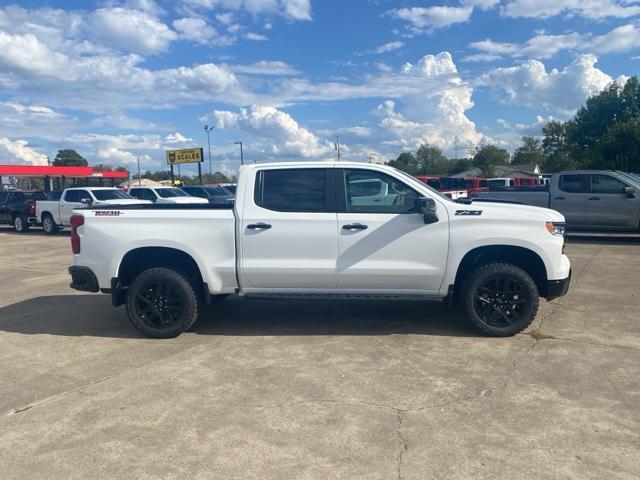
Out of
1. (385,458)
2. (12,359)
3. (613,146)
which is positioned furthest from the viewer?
(613,146)

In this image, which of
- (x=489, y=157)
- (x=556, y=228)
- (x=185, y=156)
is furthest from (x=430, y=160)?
(x=556, y=228)

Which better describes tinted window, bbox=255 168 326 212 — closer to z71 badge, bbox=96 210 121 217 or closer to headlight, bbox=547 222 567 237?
z71 badge, bbox=96 210 121 217

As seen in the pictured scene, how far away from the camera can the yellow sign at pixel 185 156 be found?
51094 mm

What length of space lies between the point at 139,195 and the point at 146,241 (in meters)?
16.1

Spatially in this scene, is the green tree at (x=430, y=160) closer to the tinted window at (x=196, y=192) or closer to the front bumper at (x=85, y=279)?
the tinted window at (x=196, y=192)

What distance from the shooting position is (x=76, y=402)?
419 centimetres

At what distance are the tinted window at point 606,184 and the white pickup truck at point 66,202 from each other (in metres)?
14.0

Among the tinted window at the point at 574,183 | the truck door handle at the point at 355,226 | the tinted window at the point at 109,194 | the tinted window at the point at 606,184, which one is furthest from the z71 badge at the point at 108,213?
the tinted window at the point at 109,194

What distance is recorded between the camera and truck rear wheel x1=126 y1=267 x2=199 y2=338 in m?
5.64

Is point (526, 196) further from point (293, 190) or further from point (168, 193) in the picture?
point (168, 193)

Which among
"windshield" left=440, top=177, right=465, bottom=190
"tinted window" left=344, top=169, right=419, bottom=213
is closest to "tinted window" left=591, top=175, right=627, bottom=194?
"tinted window" left=344, top=169, right=419, bottom=213

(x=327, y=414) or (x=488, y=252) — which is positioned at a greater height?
(x=488, y=252)

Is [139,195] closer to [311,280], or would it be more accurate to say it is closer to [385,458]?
[311,280]

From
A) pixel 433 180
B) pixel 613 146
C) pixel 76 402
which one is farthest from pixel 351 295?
pixel 613 146
